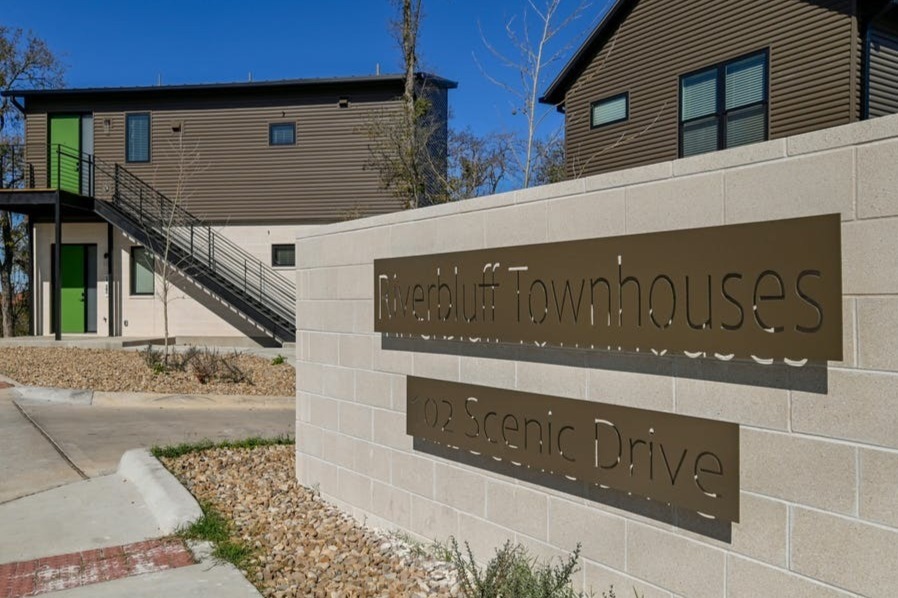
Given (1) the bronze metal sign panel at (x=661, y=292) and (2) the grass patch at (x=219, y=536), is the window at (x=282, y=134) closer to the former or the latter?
(2) the grass patch at (x=219, y=536)

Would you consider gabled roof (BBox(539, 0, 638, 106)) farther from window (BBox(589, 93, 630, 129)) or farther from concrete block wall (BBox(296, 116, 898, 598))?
concrete block wall (BBox(296, 116, 898, 598))

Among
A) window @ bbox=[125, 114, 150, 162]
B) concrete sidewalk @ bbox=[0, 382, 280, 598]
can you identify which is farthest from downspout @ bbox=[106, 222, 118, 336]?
concrete sidewalk @ bbox=[0, 382, 280, 598]

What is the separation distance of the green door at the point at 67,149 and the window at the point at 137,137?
145cm

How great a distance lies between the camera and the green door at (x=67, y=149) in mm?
22422

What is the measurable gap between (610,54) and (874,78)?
5847 millimetres

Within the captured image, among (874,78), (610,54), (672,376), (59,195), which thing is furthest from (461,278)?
(59,195)

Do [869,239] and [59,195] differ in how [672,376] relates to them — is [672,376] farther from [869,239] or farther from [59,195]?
[59,195]

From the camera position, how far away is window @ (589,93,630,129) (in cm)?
1714

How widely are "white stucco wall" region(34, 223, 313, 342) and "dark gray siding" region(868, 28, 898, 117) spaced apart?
Result: 1419 centimetres

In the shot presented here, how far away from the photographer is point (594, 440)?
4.13m

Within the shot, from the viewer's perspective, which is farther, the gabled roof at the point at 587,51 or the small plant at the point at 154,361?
the gabled roof at the point at 587,51

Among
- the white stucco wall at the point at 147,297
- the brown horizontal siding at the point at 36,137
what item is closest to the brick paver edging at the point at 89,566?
the white stucco wall at the point at 147,297

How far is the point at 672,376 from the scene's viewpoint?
3.77 m

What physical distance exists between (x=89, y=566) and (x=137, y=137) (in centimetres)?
1957
